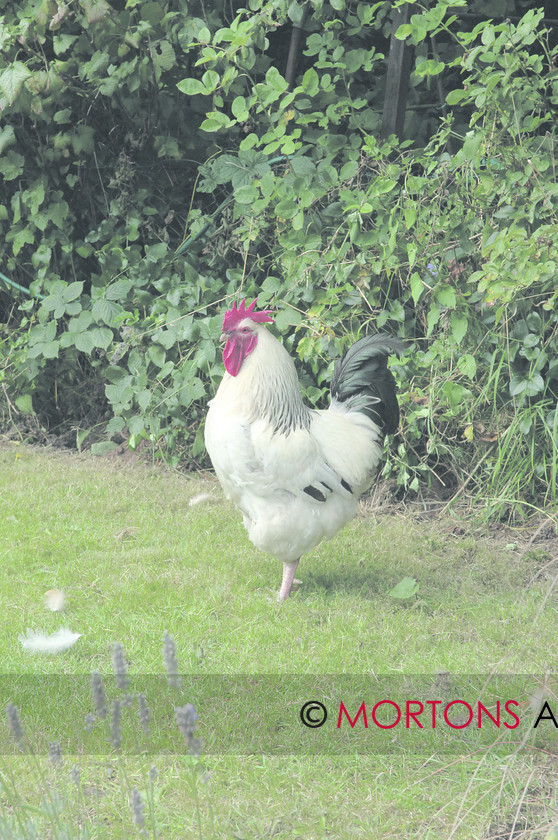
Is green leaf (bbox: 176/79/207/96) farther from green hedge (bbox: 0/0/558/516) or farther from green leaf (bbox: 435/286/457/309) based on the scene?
green leaf (bbox: 435/286/457/309)

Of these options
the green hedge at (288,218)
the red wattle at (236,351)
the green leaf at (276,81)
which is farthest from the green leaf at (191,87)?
the red wattle at (236,351)

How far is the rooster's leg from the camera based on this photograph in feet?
11.3

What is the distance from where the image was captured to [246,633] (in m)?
3.14

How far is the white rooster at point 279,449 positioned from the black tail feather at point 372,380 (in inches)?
0.4

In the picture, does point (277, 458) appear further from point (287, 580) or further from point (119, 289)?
point (119, 289)

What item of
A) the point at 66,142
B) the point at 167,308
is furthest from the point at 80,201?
the point at 167,308

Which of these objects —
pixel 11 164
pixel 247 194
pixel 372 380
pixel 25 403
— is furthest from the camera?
pixel 25 403

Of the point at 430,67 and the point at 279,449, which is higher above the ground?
the point at 430,67

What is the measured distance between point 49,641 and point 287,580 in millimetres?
993

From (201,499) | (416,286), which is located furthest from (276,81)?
(201,499)

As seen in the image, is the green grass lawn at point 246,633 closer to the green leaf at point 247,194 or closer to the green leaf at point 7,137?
the green leaf at point 247,194

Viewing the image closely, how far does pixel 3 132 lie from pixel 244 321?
9.33 feet

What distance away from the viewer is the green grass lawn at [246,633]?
2094 millimetres

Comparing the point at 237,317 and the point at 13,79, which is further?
the point at 13,79
